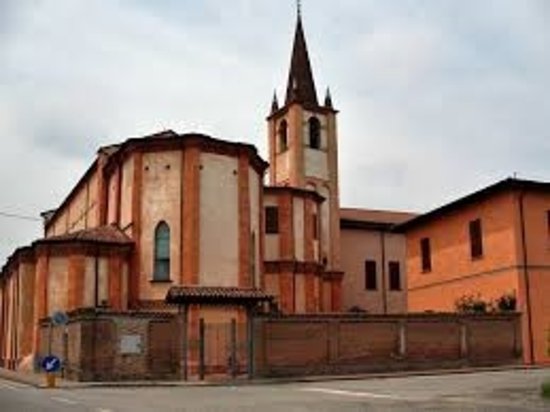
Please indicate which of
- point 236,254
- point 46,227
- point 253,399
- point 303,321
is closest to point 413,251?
point 236,254

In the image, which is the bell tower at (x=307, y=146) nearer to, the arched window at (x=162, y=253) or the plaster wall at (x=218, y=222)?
the plaster wall at (x=218, y=222)

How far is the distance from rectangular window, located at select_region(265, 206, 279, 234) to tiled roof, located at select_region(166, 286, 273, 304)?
19427 millimetres

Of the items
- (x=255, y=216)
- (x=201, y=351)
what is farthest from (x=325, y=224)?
(x=201, y=351)

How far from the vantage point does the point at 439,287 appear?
35188 millimetres

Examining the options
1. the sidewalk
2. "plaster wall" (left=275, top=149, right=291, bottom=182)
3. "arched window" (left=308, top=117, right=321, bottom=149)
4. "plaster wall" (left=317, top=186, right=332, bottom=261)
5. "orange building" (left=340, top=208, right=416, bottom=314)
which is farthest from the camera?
"arched window" (left=308, top=117, right=321, bottom=149)

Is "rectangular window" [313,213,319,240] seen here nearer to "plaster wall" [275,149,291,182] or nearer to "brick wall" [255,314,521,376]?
"plaster wall" [275,149,291,182]

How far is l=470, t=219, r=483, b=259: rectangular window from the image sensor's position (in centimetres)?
3216

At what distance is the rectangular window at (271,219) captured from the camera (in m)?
46.7

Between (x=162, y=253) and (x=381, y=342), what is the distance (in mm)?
11938

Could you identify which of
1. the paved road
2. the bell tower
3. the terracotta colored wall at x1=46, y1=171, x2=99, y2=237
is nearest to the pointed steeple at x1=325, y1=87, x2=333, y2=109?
the bell tower

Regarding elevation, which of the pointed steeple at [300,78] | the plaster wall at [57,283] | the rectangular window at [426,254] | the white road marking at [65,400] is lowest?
the white road marking at [65,400]

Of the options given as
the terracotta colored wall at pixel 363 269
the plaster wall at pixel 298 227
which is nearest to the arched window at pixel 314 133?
the terracotta colored wall at pixel 363 269

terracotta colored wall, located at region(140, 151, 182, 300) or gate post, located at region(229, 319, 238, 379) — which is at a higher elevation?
terracotta colored wall, located at region(140, 151, 182, 300)

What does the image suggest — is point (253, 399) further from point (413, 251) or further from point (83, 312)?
point (413, 251)
